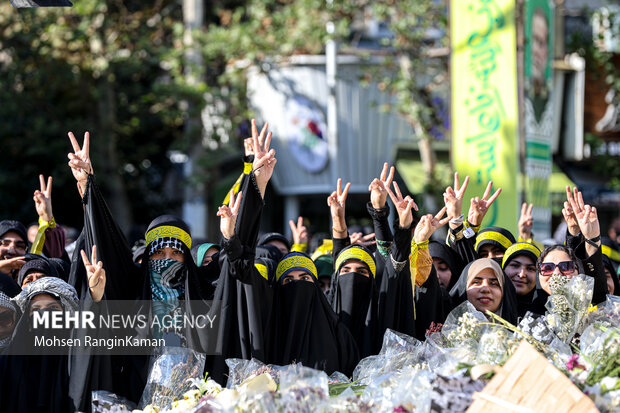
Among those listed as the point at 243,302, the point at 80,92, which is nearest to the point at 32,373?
the point at 243,302

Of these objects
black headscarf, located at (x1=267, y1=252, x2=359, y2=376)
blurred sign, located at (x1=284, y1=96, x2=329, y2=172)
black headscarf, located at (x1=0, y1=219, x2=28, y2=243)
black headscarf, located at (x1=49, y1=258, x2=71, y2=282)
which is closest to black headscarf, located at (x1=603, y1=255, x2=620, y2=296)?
black headscarf, located at (x1=267, y1=252, x2=359, y2=376)

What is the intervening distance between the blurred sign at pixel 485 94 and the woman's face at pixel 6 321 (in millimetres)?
4501

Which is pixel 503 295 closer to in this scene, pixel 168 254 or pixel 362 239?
pixel 362 239

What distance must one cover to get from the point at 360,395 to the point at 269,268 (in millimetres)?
1541

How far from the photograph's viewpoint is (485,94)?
7645 millimetres

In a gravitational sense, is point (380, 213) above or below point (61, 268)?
above

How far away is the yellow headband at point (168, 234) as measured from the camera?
14.4ft

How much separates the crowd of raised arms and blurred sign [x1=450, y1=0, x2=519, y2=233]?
2.86m

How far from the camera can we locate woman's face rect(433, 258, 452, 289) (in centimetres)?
499

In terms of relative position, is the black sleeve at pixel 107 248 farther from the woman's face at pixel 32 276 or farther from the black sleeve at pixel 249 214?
the black sleeve at pixel 249 214

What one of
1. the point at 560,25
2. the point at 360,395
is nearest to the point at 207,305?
the point at 360,395

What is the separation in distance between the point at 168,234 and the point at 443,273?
1722 millimetres

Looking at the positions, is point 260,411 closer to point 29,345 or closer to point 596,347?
point 596,347

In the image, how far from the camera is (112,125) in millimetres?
12641
